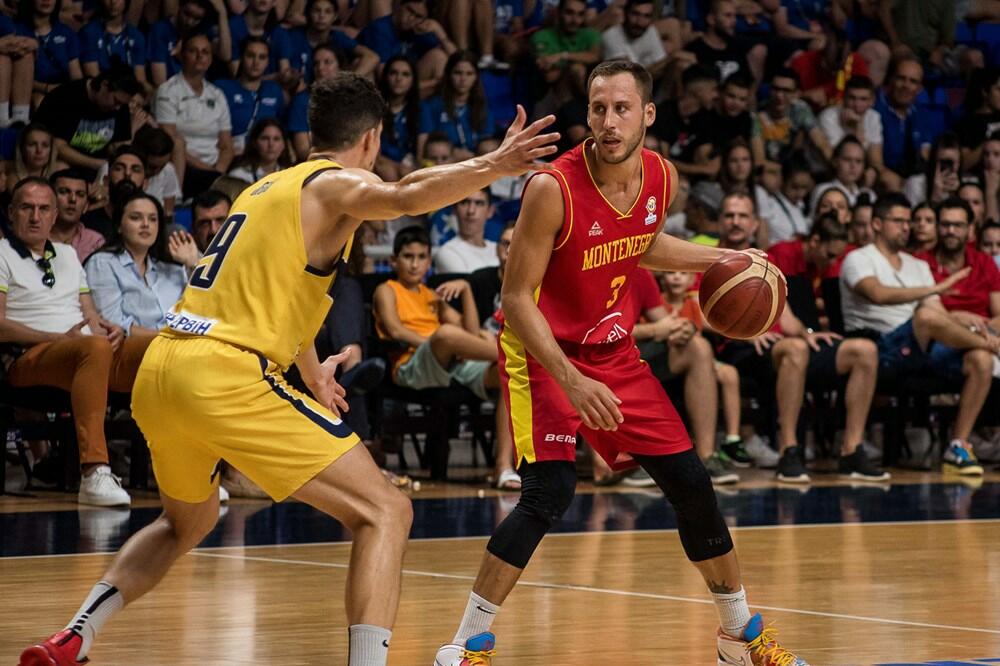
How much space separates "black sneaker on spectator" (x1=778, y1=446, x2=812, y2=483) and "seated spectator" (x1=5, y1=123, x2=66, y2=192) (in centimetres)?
481

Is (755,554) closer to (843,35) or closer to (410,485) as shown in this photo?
(410,485)

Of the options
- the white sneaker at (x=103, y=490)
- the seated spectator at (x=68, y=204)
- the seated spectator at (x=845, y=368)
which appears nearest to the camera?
the white sneaker at (x=103, y=490)

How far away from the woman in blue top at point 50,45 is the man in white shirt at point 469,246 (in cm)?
268

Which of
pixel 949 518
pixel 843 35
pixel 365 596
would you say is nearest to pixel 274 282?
pixel 365 596

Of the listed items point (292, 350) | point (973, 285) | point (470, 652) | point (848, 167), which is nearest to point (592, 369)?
point (470, 652)

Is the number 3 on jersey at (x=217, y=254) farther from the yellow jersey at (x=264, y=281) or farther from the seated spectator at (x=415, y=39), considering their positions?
the seated spectator at (x=415, y=39)

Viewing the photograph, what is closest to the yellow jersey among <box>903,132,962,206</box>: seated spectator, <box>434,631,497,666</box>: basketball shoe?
<box>434,631,497,666</box>: basketball shoe

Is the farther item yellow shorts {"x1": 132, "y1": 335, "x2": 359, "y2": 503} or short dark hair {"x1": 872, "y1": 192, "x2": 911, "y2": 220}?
short dark hair {"x1": 872, "y1": 192, "x2": 911, "y2": 220}

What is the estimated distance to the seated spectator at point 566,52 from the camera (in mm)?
12445

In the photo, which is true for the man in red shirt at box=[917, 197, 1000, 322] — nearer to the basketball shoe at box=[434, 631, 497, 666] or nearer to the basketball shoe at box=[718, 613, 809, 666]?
the basketball shoe at box=[718, 613, 809, 666]

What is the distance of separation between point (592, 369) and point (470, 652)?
0.91 m

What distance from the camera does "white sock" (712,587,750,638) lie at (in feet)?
14.8

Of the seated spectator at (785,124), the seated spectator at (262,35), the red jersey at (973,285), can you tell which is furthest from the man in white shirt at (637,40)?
the red jersey at (973,285)

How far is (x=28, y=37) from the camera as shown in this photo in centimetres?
1038
